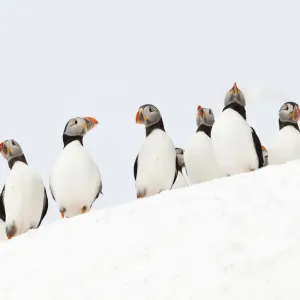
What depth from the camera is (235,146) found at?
13.0 m

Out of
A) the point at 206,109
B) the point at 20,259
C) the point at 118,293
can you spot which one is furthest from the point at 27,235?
the point at 206,109

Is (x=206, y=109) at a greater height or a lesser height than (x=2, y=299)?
greater

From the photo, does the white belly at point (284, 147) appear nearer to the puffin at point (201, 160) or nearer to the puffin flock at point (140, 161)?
the puffin flock at point (140, 161)

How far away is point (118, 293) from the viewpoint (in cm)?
1006

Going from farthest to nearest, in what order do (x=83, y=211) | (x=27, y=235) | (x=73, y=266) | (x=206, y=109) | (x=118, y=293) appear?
(x=206, y=109)
(x=83, y=211)
(x=27, y=235)
(x=73, y=266)
(x=118, y=293)

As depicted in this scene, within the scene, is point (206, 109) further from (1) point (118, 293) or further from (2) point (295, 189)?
(1) point (118, 293)

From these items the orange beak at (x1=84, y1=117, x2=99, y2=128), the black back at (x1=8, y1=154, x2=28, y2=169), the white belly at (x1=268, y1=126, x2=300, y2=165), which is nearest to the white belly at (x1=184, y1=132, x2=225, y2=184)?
the white belly at (x1=268, y1=126, x2=300, y2=165)

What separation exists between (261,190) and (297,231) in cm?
113

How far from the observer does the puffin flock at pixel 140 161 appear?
12.9 meters

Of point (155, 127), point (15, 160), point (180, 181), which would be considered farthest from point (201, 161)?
point (15, 160)

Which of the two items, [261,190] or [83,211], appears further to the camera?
[83,211]

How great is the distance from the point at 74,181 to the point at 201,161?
230 cm

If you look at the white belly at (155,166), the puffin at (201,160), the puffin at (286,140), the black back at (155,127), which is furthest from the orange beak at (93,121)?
the puffin at (286,140)

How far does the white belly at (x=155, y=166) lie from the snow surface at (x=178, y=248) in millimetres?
1428
